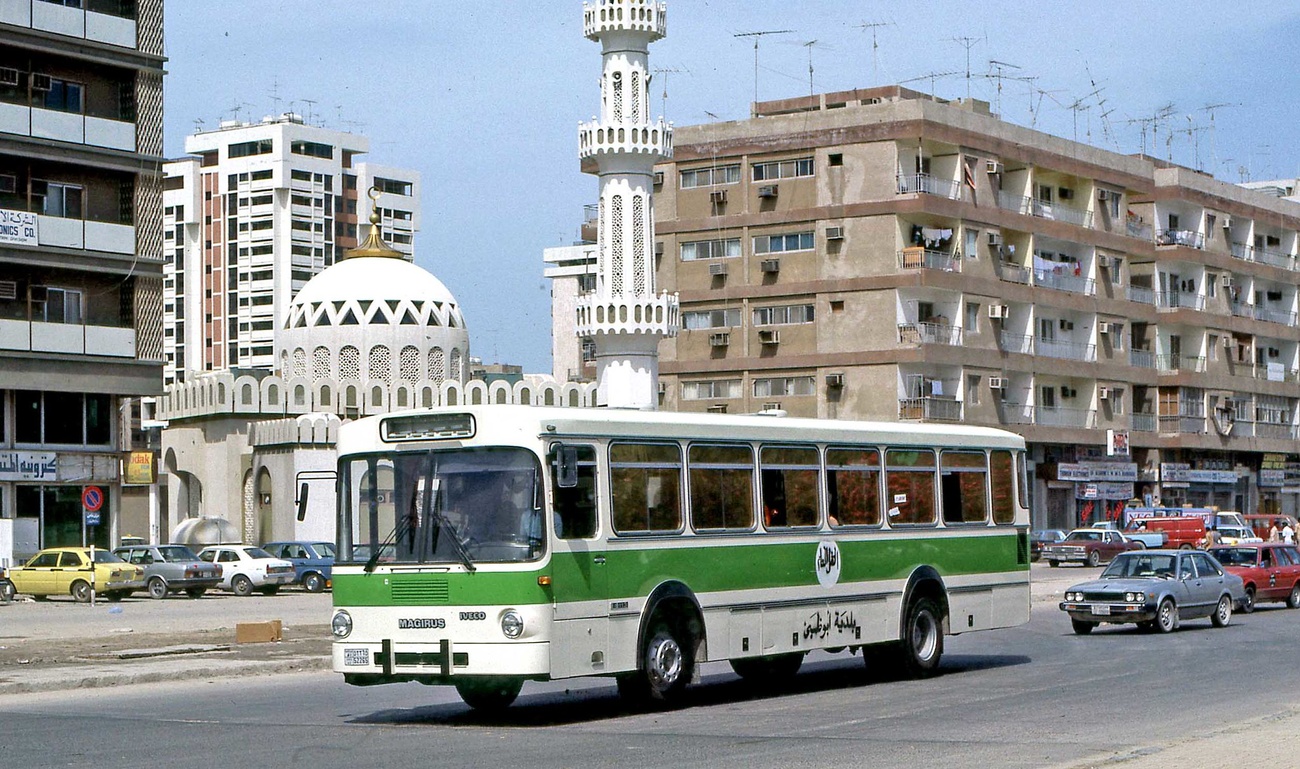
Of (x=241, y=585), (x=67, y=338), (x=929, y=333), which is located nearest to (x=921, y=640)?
(x=241, y=585)

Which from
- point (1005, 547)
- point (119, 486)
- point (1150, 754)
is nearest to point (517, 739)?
point (1150, 754)

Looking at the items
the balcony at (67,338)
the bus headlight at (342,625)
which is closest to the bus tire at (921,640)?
the bus headlight at (342,625)

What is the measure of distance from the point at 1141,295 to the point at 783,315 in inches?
780

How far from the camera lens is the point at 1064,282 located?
234 feet

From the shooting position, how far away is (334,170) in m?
132

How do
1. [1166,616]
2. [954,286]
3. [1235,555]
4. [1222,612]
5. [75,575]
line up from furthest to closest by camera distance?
[954,286]
[75,575]
[1235,555]
[1222,612]
[1166,616]

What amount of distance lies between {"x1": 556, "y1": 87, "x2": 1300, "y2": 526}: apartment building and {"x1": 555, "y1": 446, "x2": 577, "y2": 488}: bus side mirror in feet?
159

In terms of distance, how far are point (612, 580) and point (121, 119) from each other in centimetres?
3889

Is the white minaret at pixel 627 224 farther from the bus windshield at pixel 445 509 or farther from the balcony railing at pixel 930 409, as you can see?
the bus windshield at pixel 445 509

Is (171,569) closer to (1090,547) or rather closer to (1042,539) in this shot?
(1090,547)

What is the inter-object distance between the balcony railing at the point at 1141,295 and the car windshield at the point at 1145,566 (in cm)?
4996

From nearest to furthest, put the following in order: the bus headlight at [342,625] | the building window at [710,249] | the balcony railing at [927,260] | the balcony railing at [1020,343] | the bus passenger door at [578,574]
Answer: the bus passenger door at [578,574]
the bus headlight at [342,625]
the balcony railing at [927,260]
the building window at [710,249]
the balcony railing at [1020,343]

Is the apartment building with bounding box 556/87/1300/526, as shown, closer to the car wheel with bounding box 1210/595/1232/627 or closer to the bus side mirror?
the car wheel with bounding box 1210/595/1232/627

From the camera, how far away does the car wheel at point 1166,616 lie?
2641 centimetres
